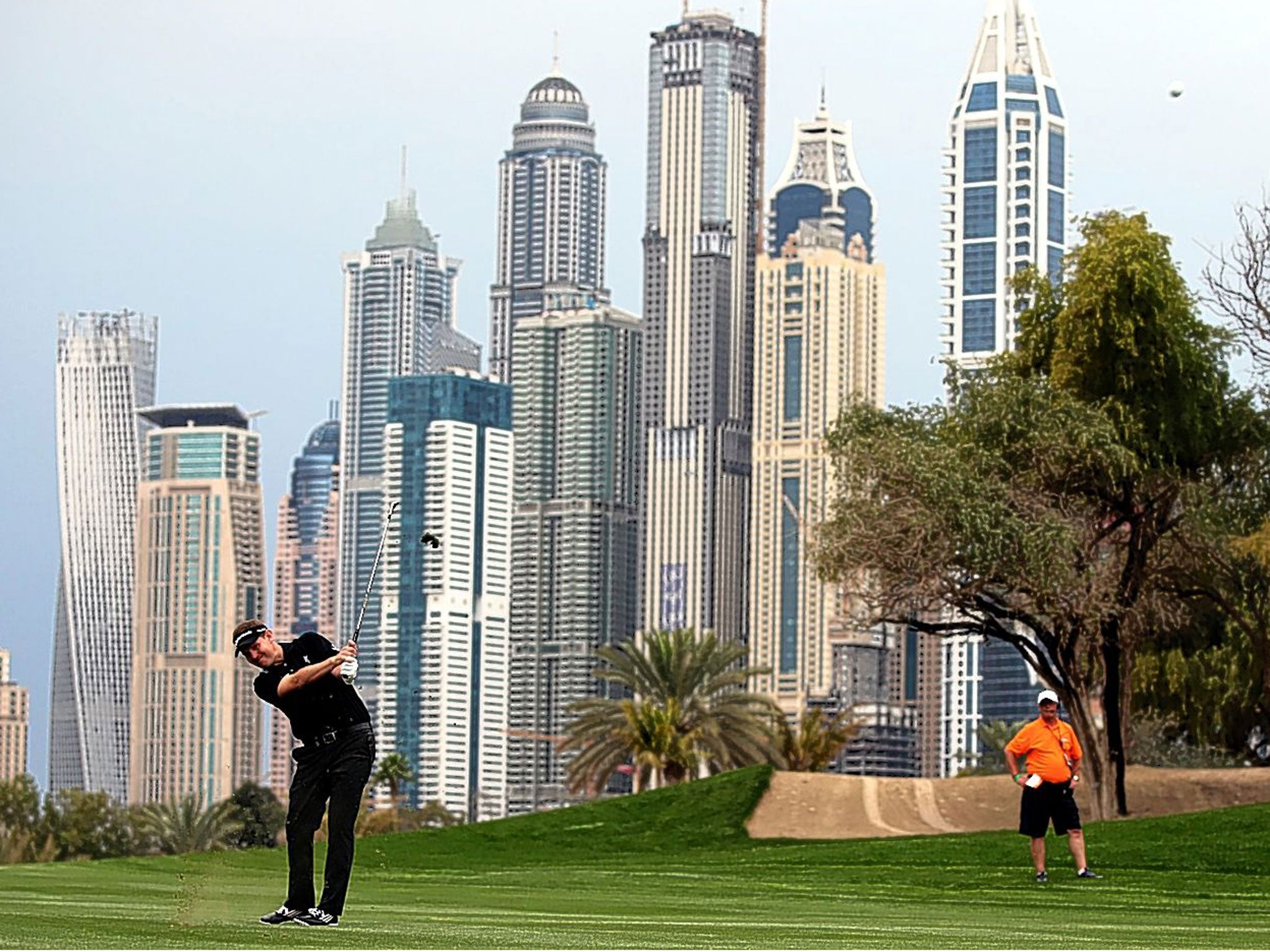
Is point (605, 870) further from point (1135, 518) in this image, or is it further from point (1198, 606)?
point (1198, 606)

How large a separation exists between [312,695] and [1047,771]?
10237mm

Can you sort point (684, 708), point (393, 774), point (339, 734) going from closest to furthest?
point (339, 734)
point (684, 708)
point (393, 774)

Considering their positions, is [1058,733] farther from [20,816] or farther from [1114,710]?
[20,816]

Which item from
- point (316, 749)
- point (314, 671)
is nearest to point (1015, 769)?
point (316, 749)

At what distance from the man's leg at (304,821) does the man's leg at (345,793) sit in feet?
0.28

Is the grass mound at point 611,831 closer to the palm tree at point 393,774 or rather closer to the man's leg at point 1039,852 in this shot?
the man's leg at point 1039,852

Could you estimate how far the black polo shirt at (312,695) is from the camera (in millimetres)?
14656

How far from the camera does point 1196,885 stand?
2558cm

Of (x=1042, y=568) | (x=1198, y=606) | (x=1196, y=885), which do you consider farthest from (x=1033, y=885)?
(x=1198, y=606)

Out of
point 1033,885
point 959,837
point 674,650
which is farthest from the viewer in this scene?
point 674,650

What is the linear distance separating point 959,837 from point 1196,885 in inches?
382

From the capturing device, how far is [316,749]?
1496 centimetres

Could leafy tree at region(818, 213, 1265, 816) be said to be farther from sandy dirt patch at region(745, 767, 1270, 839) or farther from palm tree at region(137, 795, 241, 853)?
palm tree at region(137, 795, 241, 853)

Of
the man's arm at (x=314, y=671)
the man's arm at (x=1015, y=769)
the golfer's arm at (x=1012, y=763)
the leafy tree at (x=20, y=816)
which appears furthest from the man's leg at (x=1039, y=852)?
the leafy tree at (x=20, y=816)
